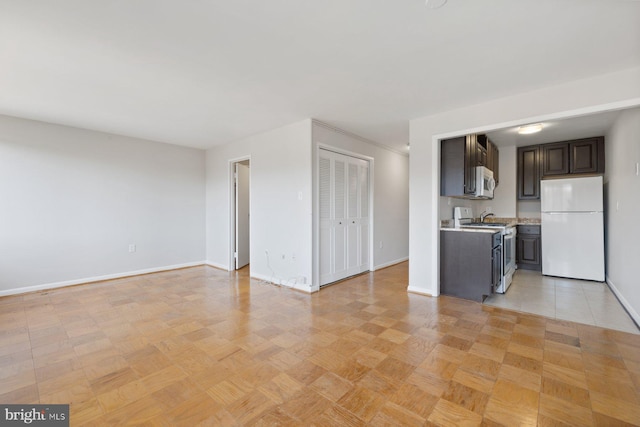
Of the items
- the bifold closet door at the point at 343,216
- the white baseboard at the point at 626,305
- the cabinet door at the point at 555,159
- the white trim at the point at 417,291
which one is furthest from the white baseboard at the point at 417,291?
the cabinet door at the point at 555,159

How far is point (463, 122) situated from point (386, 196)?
2.29m

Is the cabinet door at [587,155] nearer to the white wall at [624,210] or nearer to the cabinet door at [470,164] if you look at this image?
the white wall at [624,210]

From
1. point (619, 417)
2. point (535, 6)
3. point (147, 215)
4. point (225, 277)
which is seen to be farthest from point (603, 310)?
point (147, 215)

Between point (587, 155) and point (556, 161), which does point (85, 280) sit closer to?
point (556, 161)

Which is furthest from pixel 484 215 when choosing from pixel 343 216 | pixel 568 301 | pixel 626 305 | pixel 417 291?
pixel 343 216

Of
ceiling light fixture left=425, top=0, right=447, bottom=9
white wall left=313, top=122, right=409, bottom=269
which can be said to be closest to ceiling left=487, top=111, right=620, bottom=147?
white wall left=313, top=122, right=409, bottom=269

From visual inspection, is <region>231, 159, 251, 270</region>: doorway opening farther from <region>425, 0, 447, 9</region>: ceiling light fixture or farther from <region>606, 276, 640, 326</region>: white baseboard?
<region>606, 276, 640, 326</region>: white baseboard

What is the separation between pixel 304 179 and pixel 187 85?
1.80 m

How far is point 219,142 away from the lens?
5.23m

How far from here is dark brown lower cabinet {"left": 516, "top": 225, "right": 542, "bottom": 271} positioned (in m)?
4.87

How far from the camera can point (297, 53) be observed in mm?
2229

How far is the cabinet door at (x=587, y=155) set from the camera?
439cm

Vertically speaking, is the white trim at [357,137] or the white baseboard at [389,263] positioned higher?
the white trim at [357,137]

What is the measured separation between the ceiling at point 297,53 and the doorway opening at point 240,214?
1.92m
